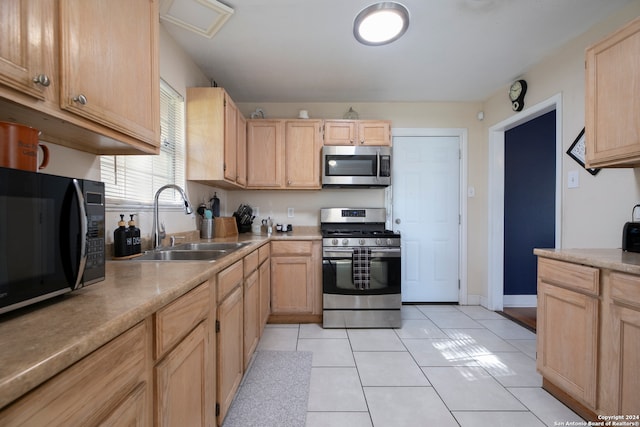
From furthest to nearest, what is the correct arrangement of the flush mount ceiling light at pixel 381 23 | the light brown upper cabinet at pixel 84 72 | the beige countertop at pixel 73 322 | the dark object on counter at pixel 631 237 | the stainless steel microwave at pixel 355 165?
the stainless steel microwave at pixel 355 165 < the flush mount ceiling light at pixel 381 23 < the dark object on counter at pixel 631 237 < the light brown upper cabinet at pixel 84 72 < the beige countertop at pixel 73 322

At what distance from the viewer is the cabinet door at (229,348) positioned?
4.21 feet

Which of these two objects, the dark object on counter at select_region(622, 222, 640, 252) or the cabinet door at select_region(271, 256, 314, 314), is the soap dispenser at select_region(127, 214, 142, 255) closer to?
the cabinet door at select_region(271, 256, 314, 314)

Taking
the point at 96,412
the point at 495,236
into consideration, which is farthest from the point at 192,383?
the point at 495,236

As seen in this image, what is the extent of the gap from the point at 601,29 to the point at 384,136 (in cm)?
172

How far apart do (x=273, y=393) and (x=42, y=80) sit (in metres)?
1.80

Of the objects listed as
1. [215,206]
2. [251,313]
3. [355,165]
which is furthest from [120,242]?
[355,165]

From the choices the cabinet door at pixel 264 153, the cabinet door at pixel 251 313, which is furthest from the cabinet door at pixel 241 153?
the cabinet door at pixel 251 313

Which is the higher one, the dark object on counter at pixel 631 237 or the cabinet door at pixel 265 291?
the dark object on counter at pixel 631 237

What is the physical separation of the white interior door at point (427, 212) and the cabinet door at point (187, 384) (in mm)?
2620

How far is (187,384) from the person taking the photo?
0.96 metres

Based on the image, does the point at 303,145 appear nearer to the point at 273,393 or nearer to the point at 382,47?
the point at 382,47

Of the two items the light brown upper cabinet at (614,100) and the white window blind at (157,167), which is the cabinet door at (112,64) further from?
the light brown upper cabinet at (614,100)

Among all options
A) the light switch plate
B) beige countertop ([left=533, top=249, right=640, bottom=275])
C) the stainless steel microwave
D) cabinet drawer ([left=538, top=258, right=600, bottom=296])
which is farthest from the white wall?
the stainless steel microwave

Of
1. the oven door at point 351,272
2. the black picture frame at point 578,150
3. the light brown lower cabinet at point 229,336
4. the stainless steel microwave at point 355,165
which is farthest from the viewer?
the stainless steel microwave at point 355,165
